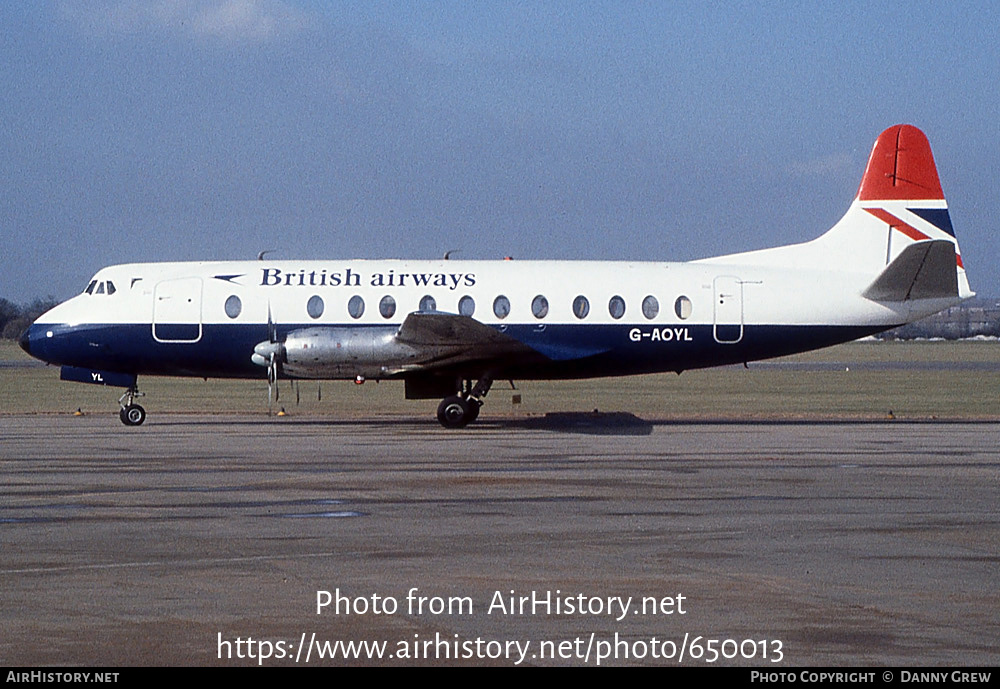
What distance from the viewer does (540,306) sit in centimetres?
2770

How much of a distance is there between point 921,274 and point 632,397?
54.3 feet

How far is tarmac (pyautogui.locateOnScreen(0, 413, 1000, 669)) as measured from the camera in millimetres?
8352

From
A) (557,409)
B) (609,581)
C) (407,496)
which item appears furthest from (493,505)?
(557,409)

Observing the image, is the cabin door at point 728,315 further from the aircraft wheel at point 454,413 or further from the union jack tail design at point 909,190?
the aircraft wheel at point 454,413

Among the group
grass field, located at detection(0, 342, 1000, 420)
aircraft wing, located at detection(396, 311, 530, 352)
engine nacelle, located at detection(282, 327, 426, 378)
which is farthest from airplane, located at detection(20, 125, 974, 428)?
grass field, located at detection(0, 342, 1000, 420)

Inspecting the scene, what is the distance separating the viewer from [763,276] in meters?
28.0

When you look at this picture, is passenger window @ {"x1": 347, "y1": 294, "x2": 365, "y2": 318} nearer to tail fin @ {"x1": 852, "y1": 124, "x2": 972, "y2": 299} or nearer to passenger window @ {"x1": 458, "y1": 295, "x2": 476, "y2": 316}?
passenger window @ {"x1": 458, "y1": 295, "x2": 476, "y2": 316}

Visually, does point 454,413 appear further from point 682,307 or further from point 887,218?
point 887,218

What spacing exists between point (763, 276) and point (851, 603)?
19058mm

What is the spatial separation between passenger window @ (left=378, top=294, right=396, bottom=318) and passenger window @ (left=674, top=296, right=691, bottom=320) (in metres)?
6.21

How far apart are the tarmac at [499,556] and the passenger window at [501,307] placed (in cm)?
633

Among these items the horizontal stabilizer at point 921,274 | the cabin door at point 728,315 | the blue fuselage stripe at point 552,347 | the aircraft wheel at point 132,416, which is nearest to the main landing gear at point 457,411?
the blue fuselage stripe at point 552,347

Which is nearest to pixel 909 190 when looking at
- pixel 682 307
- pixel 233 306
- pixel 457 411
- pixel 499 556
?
pixel 682 307

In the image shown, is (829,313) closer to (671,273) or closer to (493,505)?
(671,273)
